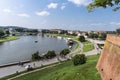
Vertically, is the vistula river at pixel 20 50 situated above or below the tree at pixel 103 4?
below

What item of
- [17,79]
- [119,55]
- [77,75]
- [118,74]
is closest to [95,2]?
[119,55]

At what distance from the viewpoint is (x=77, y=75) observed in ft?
75.7

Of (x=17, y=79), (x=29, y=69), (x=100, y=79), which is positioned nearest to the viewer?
(x=100, y=79)

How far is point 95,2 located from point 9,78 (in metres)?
20.1

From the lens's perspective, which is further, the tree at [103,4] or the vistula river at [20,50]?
the vistula river at [20,50]

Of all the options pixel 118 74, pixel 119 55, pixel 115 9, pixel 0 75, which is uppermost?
pixel 115 9

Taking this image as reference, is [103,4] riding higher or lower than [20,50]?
higher

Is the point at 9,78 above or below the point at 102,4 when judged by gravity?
below

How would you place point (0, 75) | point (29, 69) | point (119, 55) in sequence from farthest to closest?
point (29, 69) → point (0, 75) → point (119, 55)

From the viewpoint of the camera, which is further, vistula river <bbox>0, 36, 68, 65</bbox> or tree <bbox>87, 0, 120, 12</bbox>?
vistula river <bbox>0, 36, 68, 65</bbox>

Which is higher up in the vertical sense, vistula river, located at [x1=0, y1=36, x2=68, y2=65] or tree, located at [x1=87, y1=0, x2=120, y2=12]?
tree, located at [x1=87, y1=0, x2=120, y2=12]

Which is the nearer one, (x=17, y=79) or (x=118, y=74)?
(x=118, y=74)

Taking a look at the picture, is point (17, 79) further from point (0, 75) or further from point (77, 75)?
point (77, 75)

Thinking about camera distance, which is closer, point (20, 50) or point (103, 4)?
point (103, 4)
